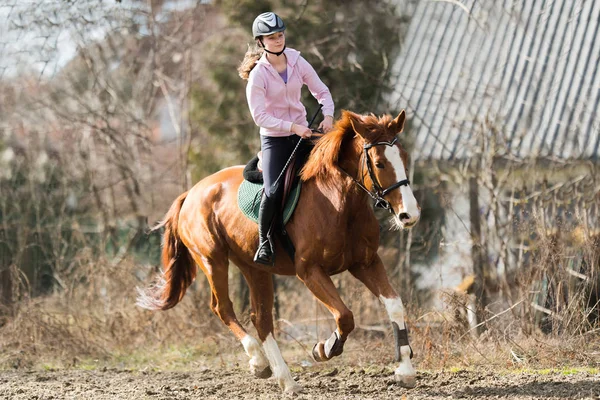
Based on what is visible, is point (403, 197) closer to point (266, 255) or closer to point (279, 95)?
point (266, 255)

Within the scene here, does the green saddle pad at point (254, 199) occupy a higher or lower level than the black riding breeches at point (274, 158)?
lower

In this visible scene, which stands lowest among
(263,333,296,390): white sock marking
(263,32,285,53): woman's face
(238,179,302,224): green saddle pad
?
(263,333,296,390): white sock marking

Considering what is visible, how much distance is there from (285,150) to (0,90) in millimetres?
11846

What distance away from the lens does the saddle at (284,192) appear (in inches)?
265

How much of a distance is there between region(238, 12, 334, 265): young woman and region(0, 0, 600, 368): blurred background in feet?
6.84

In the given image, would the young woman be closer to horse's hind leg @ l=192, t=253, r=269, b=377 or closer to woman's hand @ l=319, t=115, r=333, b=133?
woman's hand @ l=319, t=115, r=333, b=133

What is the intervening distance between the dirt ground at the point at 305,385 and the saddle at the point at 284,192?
1.23 meters

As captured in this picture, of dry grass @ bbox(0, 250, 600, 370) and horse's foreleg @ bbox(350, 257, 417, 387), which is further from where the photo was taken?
dry grass @ bbox(0, 250, 600, 370)

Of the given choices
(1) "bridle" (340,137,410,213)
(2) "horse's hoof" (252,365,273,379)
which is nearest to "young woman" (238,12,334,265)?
(1) "bridle" (340,137,410,213)

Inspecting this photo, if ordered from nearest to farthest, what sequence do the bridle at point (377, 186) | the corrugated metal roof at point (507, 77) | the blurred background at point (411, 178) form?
the bridle at point (377, 186)
the blurred background at point (411, 178)
the corrugated metal roof at point (507, 77)

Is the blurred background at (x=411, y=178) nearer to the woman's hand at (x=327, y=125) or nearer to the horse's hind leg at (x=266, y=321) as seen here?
the horse's hind leg at (x=266, y=321)

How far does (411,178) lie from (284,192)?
15.3 feet

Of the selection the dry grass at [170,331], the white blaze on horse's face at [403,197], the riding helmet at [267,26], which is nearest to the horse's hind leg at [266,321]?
the dry grass at [170,331]

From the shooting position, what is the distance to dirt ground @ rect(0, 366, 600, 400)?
623 cm
